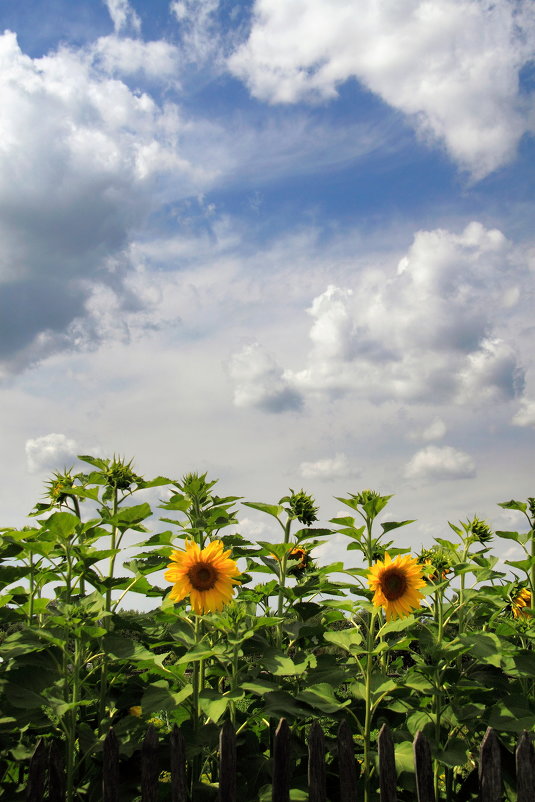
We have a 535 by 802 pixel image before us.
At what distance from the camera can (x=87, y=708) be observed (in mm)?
4223

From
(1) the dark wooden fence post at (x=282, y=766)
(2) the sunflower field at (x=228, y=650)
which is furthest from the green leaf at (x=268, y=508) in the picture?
(1) the dark wooden fence post at (x=282, y=766)

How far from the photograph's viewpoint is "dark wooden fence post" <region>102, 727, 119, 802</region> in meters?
3.41

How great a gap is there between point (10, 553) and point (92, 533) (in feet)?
1.65

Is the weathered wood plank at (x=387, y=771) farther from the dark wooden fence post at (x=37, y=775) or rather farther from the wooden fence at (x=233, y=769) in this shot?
the dark wooden fence post at (x=37, y=775)

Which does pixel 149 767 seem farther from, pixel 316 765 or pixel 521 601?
pixel 521 601

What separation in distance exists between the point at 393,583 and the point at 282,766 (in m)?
1.04

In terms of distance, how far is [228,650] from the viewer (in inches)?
140

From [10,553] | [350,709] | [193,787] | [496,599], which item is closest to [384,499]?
[496,599]

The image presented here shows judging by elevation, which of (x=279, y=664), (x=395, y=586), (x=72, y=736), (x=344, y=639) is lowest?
(x=72, y=736)

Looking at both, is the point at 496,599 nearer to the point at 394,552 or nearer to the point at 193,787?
the point at 394,552

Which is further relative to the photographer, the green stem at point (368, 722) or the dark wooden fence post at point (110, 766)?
the green stem at point (368, 722)

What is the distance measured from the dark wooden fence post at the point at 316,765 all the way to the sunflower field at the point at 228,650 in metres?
0.10

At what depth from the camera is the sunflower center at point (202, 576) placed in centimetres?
360

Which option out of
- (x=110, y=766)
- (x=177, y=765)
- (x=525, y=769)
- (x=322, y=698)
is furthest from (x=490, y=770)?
(x=110, y=766)
